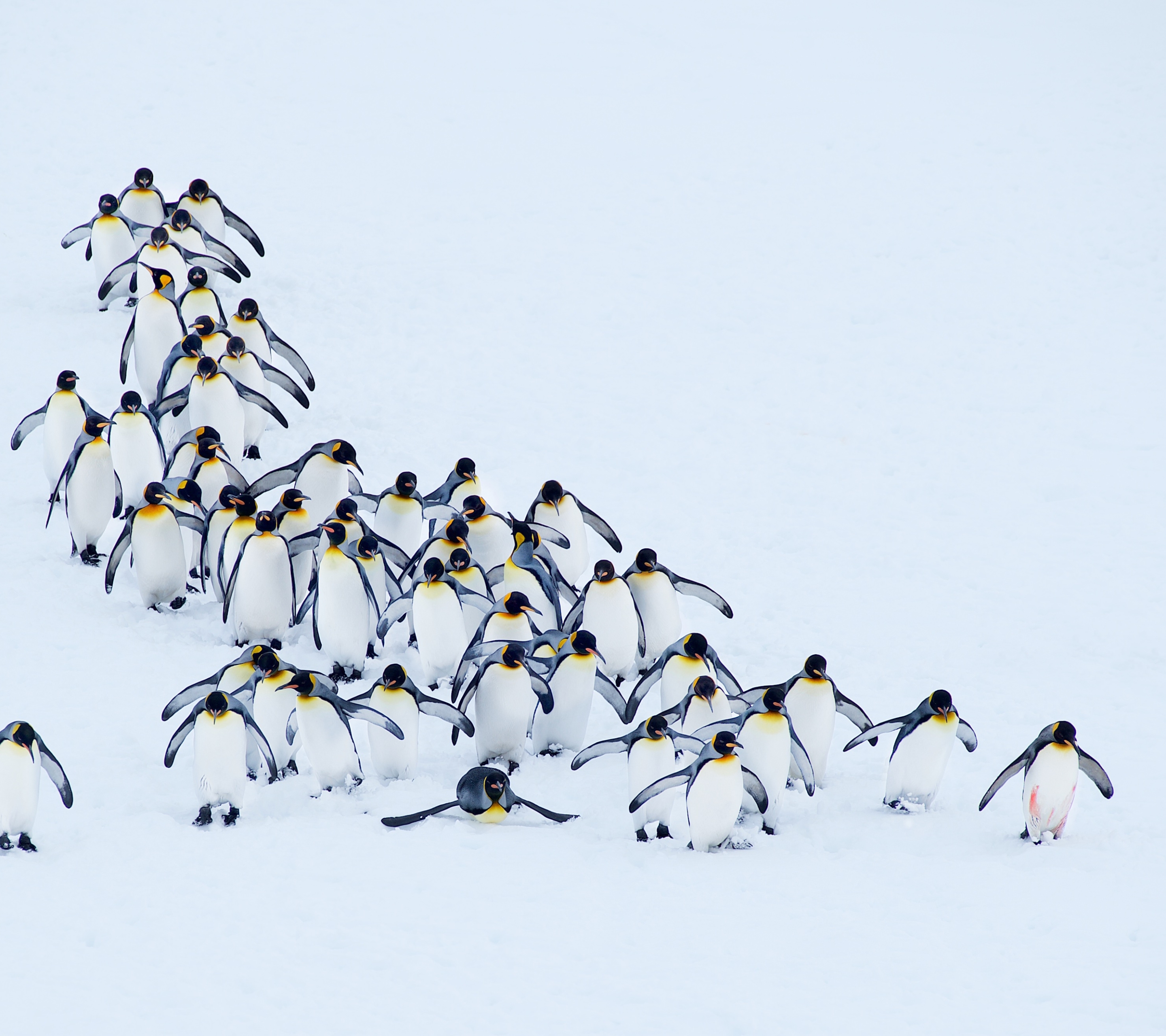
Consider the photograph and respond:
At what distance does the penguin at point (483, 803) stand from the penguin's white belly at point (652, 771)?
1.12 ft

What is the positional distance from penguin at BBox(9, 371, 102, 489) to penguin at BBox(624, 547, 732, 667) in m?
3.48

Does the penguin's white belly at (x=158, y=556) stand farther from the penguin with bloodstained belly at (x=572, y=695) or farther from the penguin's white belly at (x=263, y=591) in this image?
the penguin with bloodstained belly at (x=572, y=695)

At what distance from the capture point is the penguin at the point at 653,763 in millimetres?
6098

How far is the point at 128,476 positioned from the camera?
8289mm

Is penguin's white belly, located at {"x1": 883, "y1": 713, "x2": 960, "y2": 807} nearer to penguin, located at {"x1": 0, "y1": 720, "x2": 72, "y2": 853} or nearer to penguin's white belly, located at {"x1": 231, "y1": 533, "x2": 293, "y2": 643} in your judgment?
penguin's white belly, located at {"x1": 231, "y1": 533, "x2": 293, "y2": 643}

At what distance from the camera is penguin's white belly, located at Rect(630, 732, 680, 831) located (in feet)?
20.0

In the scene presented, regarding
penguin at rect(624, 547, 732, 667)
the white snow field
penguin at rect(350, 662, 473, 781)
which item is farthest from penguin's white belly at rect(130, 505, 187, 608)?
penguin at rect(624, 547, 732, 667)

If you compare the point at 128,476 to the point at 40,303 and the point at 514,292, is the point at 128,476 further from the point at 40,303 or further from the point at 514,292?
the point at 514,292

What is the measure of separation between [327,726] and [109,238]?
6.44 meters

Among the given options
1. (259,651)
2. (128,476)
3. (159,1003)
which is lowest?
(159,1003)

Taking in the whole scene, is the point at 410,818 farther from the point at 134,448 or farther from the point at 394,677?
the point at 134,448

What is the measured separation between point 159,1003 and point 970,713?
4.69 metres

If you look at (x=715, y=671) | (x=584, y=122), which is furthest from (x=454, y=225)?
(x=715, y=671)

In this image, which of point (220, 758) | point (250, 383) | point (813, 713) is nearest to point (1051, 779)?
point (813, 713)
